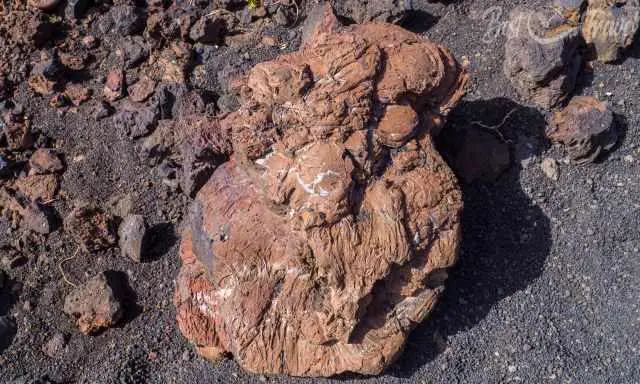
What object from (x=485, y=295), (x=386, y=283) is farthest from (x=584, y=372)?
(x=386, y=283)

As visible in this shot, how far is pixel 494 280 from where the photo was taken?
261cm

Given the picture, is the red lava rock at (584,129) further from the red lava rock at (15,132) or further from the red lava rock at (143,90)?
the red lava rock at (15,132)

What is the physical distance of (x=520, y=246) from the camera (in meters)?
2.62

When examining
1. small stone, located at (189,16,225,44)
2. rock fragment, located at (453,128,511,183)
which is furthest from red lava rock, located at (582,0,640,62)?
small stone, located at (189,16,225,44)

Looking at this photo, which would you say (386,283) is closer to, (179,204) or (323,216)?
(323,216)

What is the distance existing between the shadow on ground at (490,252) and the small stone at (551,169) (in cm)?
7

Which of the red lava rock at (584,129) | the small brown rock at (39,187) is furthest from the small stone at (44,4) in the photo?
the red lava rock at (584,129)

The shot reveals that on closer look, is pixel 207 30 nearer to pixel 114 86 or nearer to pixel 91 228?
pixel 114 86

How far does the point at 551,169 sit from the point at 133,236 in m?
2.08

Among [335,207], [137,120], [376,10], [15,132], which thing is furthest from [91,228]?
[376,10]

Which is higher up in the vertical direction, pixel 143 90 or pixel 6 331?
pixel 143 90

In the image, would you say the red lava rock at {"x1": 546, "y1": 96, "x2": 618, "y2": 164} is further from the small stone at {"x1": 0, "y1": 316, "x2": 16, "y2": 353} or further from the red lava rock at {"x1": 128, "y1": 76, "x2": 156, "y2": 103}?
the small stone at {"x1": 0, "y1": 316, "x2": 16, "y2": 353}

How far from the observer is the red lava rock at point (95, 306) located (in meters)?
2.67

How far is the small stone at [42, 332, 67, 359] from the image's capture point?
275 centimetres
